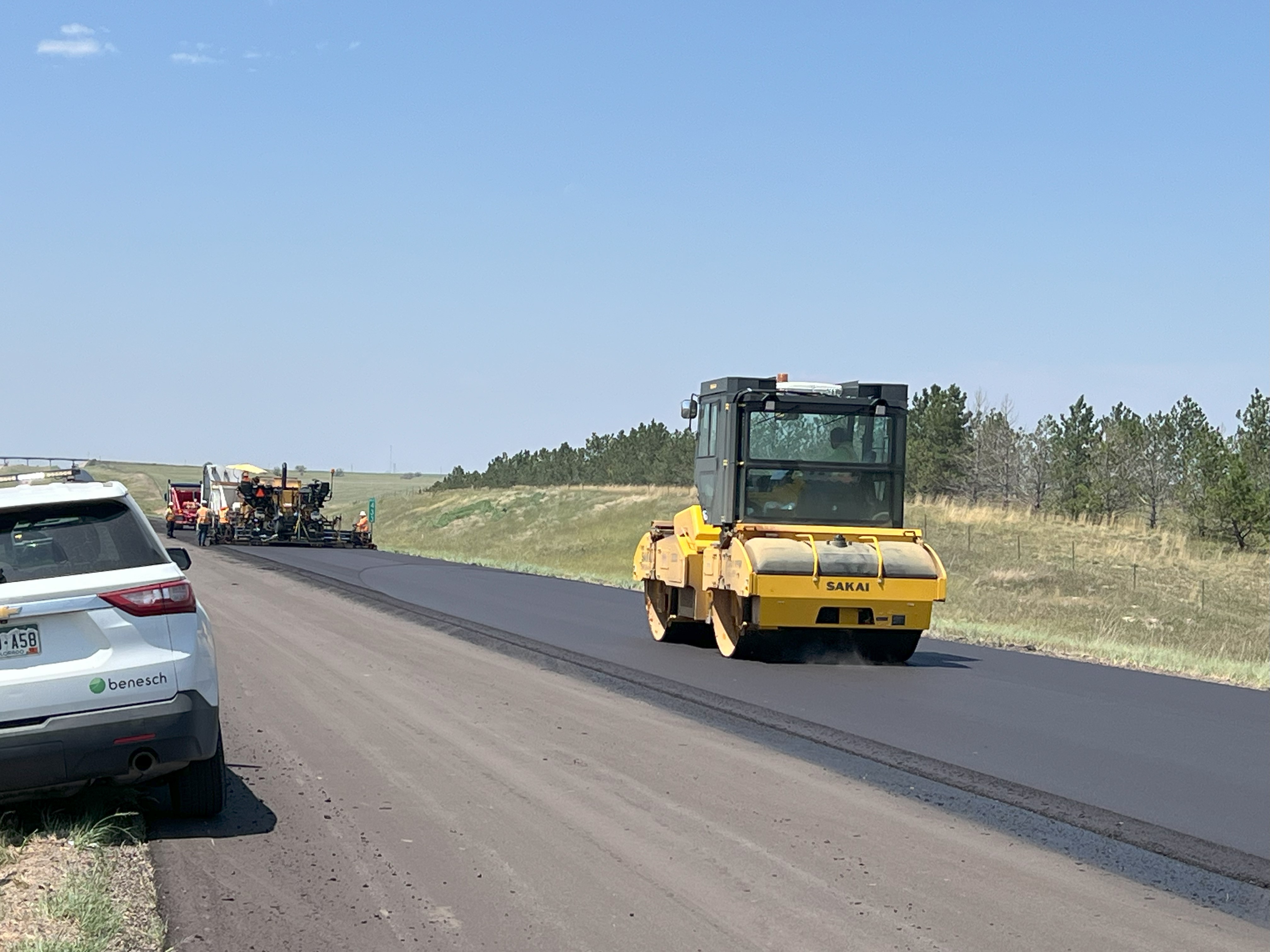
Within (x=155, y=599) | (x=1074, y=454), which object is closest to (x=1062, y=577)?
(x=1074, y=454)

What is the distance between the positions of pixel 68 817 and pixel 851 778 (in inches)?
178

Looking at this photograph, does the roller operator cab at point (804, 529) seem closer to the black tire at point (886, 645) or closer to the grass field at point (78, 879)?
the black tire at point (886, 645)

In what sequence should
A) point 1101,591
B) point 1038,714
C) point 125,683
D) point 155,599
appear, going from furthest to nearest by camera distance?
1. point 1101,591
2. point 1038,714
3. point 155,599
4. point 125,683

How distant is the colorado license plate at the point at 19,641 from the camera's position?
258 inches

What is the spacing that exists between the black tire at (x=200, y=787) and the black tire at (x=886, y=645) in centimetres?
1010

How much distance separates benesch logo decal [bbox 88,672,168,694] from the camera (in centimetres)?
662

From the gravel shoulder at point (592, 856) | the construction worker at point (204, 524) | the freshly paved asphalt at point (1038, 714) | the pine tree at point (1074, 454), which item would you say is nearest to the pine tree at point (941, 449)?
the pine tree at point (1074, 454)

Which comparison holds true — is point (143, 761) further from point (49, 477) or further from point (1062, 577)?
point (1062, 577)

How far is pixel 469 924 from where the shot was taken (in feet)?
18.6

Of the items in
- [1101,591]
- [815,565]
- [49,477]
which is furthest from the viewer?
[1101,591]

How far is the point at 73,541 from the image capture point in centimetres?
699

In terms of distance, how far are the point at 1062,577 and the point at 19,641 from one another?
1491 inches

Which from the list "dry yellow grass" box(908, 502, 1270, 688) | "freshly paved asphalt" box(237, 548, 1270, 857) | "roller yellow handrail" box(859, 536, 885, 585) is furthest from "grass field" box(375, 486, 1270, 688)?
"roller yellow handrail" box(859, 536, 885, 585)

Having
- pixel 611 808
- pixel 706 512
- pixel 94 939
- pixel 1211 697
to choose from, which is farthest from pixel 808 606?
pixel 94 939
